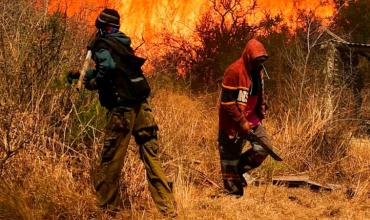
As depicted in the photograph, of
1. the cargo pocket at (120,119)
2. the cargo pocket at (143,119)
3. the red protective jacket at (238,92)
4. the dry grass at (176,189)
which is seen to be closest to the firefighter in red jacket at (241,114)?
the red protective jacket at (238,92)

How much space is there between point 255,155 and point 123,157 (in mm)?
2035

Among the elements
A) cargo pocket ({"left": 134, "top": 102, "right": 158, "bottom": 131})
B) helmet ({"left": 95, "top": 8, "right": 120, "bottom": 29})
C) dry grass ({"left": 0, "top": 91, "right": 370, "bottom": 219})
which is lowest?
dry grass ({"left": 0, "top": 91, "right": 370, "bottom": 219})

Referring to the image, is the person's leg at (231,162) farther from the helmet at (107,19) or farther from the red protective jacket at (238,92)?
the helmet at (107,19)

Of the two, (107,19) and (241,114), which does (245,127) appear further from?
(107,19)

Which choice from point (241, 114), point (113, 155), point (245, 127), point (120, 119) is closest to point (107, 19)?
point (120, 119)

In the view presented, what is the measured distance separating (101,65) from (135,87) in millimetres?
422

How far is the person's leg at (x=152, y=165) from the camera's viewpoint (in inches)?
240

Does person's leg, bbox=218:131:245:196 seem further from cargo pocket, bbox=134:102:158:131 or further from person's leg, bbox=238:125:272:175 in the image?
cargo pocket, bbox=134:102:158:131

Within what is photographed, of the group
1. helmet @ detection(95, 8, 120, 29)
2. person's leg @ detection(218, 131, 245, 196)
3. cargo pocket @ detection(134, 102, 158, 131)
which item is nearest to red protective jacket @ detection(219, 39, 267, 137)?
person's leg @ detection(218, 131, 245, 196)

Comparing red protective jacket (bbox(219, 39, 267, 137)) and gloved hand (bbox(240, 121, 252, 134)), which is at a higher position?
red protective jacket (bbox(219, 39, 267, 137))

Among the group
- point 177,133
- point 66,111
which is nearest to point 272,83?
point 177,133

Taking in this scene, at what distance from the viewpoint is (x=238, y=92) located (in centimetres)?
712

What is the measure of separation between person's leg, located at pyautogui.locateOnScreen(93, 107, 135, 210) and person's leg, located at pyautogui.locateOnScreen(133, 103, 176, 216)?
0.45 ft

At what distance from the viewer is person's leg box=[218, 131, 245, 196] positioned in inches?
296
